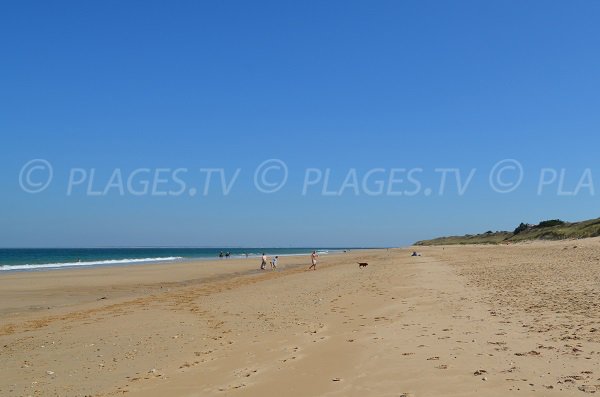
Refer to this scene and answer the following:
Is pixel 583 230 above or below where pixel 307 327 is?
above

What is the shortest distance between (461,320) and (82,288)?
77.5 ft

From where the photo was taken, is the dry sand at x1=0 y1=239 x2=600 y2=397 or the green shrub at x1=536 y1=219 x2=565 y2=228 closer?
the dry sand at x1=0 y1=239 x2=600 y2=397

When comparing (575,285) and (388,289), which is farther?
(388,289)

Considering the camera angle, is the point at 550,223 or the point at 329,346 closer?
the point at 329,346

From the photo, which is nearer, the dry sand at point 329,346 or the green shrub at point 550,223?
the dry sand at point 329,346

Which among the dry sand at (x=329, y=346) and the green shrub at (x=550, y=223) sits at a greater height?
the green shrub at (x=550, y=223)

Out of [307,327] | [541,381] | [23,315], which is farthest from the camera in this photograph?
[23,315]

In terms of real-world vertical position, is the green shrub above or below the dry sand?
above

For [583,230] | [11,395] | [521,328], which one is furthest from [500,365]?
[583,230]

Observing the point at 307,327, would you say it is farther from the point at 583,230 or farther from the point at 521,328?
the point at 583,230

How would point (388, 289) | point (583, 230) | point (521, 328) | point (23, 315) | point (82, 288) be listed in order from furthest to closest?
point (583, 230) < point (82, 288) < point (388, 289) < point (23, 315) < point (521, 328)

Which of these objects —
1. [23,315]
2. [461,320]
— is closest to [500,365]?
[461,320]

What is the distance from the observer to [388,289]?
1900 cm

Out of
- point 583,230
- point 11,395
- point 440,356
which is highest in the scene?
point 583,230
